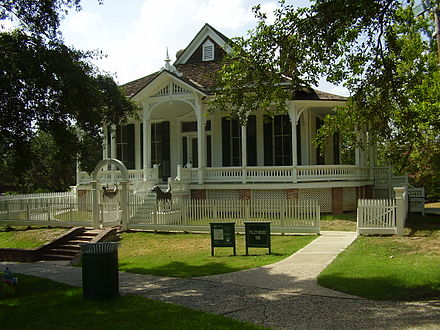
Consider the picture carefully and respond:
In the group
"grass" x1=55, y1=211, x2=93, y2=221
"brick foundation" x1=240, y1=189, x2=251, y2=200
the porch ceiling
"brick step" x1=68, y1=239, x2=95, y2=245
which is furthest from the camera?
the porch ceiling

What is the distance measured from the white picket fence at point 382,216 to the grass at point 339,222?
1.66 metres

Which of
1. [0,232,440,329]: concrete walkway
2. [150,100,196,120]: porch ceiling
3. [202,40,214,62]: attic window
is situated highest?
[202,40,214,62]: attic window

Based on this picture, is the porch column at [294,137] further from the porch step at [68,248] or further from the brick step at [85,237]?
the brick step at [85,237]

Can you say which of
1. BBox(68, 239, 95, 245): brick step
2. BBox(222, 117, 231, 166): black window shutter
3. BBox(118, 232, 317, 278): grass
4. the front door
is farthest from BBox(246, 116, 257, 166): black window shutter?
BBox(68, 239, 95, 245): brick step

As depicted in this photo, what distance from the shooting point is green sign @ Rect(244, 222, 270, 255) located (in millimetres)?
13336

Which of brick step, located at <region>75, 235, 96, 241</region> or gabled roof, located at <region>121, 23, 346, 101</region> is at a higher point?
gabled roof, located at <region>121, 23, 346, 101</region>

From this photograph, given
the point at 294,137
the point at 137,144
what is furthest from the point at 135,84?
the point at 294,137

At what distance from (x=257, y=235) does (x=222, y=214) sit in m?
4.71

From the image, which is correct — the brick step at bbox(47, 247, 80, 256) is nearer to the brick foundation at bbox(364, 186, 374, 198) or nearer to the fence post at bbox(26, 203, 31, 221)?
the fence post at bbox(26, 203, 31, 221)

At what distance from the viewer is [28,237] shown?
1909 cm

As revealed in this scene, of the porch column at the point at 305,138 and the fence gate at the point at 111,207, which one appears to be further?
the porch column at the point at 305,138

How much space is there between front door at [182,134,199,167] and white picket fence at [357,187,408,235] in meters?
12.0

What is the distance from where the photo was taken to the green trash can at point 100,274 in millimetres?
8461

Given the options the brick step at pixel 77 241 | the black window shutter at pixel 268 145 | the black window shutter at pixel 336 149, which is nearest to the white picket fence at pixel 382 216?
the black window shutter at pixel 268 145
